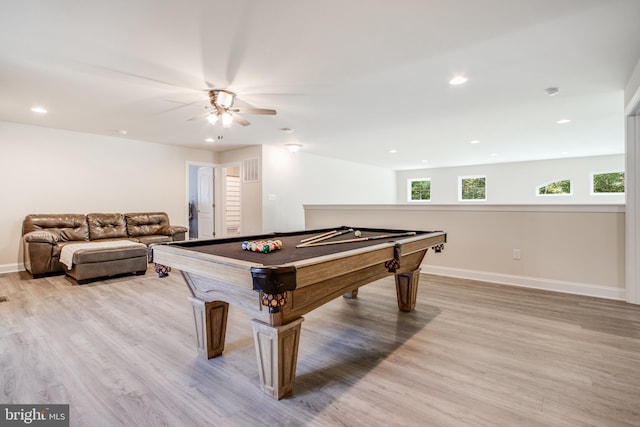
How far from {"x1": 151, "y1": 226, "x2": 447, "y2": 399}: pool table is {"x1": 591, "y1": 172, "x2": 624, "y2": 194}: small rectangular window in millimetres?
8249

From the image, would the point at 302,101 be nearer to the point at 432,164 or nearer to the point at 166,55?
the point at 166,55

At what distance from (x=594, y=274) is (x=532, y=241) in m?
0.69

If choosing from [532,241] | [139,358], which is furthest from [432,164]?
[139,358]

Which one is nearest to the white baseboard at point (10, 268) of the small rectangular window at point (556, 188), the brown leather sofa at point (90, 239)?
the brown leather sofa at point (90, 239)

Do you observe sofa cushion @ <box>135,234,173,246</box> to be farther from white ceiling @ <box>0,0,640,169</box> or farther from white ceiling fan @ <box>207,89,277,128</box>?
white ceiling fan @ <box>207,89,277,128</box>

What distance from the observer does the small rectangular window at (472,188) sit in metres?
9.48

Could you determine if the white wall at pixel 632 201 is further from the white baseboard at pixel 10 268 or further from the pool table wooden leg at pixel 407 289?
the white baseboard at pixel 10 268

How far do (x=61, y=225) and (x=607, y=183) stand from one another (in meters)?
11.6

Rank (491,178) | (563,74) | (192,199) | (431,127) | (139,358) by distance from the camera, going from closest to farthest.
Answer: (139,358)
(563,74)
(431,127)
(192,199)
(491,178)

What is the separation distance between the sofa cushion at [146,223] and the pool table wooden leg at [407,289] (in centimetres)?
470

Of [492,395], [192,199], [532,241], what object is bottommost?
[492,395]

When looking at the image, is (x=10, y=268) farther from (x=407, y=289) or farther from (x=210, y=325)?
(x=407, y=289)

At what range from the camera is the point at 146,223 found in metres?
5.96

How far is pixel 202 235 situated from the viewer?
7.94 meters
